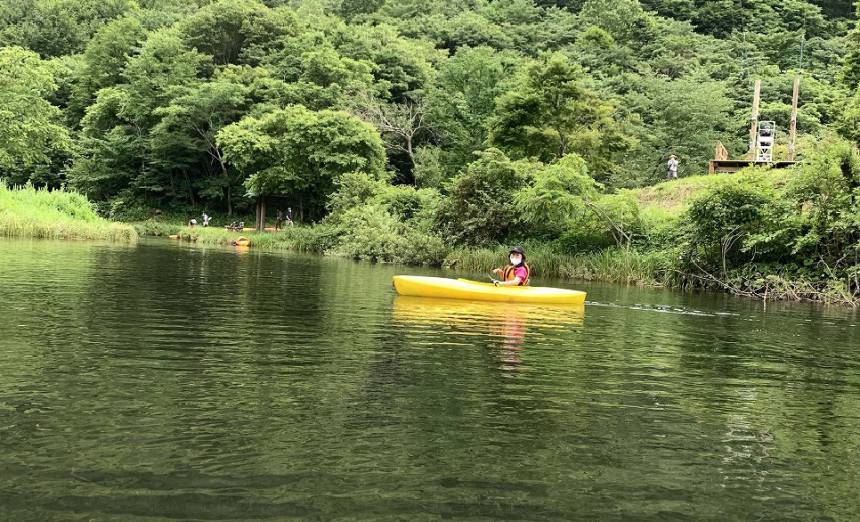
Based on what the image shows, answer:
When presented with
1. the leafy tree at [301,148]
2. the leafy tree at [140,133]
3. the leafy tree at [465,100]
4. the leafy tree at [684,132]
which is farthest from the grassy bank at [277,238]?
the leafy tree at [684,132]

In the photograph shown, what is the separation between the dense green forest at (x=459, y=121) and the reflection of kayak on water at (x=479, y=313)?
30.6 feet

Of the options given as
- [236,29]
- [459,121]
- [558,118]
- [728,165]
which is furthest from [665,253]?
[236,29]

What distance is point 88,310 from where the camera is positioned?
11.3m

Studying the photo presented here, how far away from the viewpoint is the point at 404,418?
6039mm

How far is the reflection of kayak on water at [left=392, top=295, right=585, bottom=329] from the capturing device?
1257 cm

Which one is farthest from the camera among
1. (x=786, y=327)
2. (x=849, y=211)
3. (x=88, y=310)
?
(x=849, y=211)

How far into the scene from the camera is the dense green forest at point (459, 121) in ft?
75.8

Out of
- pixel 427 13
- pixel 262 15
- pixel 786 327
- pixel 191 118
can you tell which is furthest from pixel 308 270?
pixel 427 13

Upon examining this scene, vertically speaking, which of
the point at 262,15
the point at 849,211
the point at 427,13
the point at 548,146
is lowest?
the point at 849,211

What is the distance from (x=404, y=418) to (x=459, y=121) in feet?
146

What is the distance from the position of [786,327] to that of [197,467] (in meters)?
12.3

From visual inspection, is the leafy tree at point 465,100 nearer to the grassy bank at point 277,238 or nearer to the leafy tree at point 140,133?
the grassy bank at point 277,238

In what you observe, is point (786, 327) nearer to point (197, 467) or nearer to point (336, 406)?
point (336, 406)

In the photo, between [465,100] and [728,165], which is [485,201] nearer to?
[728,165]
